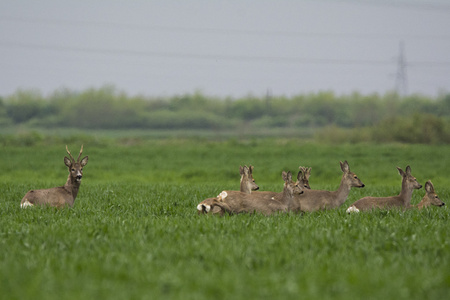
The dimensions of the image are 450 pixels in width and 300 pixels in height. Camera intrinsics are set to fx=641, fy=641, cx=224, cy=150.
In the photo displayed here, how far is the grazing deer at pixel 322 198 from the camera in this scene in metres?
13.8

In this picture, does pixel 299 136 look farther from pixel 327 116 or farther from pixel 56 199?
pixel 56 199

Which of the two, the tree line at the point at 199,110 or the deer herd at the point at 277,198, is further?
the tree line at the point at 199,110

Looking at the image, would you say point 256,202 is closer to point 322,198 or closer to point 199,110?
point 322,198

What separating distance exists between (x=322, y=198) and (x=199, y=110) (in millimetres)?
69406

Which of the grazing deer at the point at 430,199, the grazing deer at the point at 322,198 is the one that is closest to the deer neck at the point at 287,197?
the grazing deer at the point at 322,198

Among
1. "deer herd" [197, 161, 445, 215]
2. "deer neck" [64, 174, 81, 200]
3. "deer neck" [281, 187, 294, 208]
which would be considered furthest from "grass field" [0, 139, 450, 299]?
"deer neck" [281, 187, 294, 208]

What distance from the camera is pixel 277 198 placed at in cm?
1327

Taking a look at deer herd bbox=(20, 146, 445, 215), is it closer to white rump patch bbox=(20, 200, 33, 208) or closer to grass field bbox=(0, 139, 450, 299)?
white rump patch bbox=(20, 200, 33, 208)

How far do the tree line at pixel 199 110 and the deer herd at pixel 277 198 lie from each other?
5699cm

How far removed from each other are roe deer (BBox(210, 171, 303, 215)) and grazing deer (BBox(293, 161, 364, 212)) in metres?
0.35

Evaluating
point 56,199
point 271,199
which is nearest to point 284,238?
point 271,199

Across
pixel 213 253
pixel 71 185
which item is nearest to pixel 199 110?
pixel 71 185

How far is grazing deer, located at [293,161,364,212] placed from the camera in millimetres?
13781

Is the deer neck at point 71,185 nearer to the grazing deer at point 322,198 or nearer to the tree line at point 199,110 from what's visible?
the grazing deer at point 322,198
